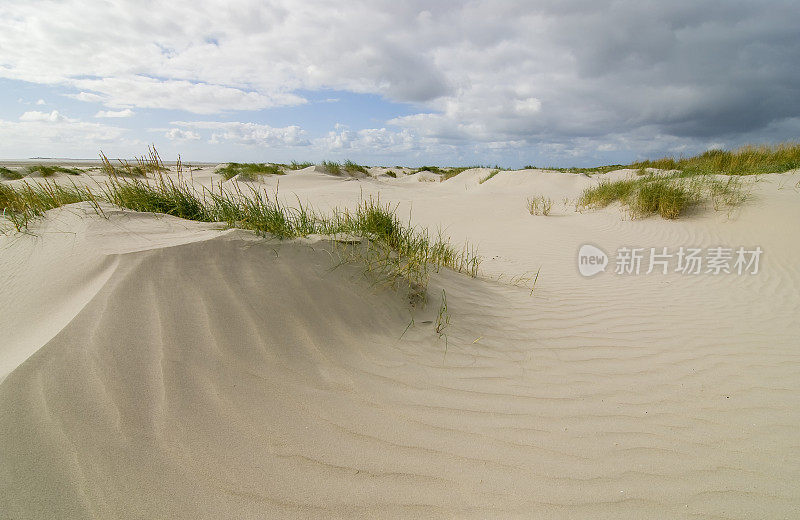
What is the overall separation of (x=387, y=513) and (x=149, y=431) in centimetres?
111

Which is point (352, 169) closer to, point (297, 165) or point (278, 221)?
point (297, 165)

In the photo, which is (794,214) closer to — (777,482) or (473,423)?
(777,482)

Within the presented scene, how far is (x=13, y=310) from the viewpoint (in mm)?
2342

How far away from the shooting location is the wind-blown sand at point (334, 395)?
151 centimetres

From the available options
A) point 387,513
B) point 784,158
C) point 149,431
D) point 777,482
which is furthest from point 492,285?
point 784,158

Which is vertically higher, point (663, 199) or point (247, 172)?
point (247, 172)

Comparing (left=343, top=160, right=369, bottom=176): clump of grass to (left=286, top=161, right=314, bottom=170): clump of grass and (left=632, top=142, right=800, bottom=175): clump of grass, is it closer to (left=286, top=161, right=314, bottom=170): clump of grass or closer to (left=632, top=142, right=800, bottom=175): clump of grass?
(left=286, top=161, right=314, bottom=170): clump of grass

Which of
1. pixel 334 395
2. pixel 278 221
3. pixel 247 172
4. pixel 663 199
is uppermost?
pixel 247 172

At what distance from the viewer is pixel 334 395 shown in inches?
80.5

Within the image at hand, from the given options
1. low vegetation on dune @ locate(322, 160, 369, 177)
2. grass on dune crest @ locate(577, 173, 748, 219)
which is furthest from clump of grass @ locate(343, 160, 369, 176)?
grass on dune crest @ locate(577, 173, 748, 219)

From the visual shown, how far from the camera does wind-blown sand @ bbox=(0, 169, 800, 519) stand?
4.95ft

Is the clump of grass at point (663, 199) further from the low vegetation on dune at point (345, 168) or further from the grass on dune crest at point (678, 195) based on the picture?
the low vegetation on dune at point (345, 168)

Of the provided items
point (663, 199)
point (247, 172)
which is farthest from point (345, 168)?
point (663, 199)

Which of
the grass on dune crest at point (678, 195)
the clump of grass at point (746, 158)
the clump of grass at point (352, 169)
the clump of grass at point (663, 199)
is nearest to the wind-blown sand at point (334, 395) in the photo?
the clump of grass at point (663, 199)
